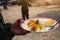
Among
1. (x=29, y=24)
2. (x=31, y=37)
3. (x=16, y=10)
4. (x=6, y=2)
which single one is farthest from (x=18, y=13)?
(x=29, y=24)

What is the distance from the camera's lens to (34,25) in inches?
28.2

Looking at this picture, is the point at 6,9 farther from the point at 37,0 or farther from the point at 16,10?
the point at 37,0

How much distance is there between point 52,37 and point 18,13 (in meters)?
0.46

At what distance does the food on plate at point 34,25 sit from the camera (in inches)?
27.0

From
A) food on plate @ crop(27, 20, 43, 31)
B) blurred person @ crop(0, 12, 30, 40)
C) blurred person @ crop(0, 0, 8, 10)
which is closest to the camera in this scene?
blurred person @ crop(0, 12, 30, 40)

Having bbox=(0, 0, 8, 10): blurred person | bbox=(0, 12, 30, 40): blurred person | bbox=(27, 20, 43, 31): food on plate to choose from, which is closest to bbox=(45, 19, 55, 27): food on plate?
bbox=(27, 20, 43, 31): food on plate

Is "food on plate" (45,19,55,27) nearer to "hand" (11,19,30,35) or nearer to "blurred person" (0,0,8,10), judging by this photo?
"hand" (11,19,30,35)

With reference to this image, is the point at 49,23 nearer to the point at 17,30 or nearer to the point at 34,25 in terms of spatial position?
the point at 34,25

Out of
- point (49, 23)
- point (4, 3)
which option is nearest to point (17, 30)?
point (49, 23)

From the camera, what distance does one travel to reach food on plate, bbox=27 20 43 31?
2.25ft

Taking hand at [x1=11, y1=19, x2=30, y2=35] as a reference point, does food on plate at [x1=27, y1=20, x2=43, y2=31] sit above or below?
below

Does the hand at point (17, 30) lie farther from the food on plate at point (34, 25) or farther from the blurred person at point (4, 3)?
the blurred person at point (4, 3)

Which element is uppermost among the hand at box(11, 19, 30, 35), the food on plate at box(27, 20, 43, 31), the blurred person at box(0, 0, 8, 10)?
the hand at box(11, 19, 30, 35)

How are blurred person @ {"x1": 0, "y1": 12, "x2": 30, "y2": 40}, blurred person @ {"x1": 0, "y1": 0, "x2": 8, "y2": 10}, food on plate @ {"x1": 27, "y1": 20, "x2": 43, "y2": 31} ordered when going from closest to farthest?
blurred person @ {"x1": 0, "y1": 12, "x2": 30, "y2": 40} → food on plate @ {"x1": 27, "y1": 20, "x2": 43, "y2": 31} → blurred person @ {"x1": 0, "y1": 0, "x2": 8, "y2": 10}
